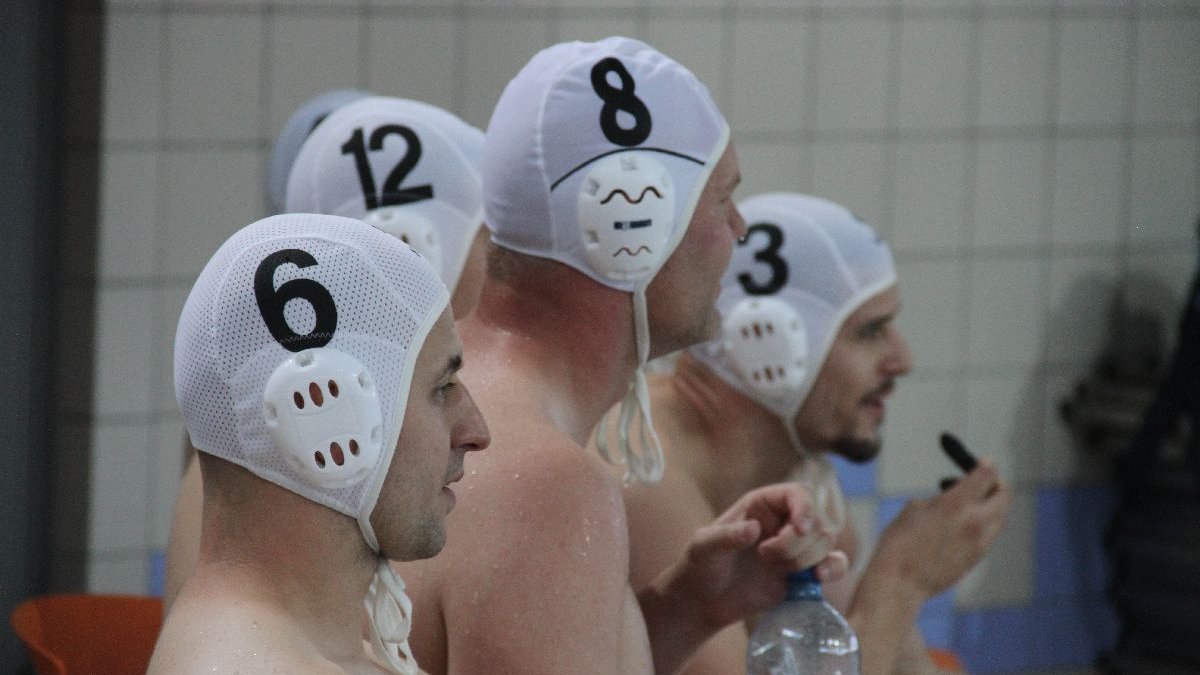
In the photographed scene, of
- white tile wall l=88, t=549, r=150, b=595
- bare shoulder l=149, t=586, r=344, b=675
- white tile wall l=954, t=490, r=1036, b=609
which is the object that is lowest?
white tile wall l=954, t=490, r=1036, b=609

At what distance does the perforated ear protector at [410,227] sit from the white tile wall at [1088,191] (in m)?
3.21

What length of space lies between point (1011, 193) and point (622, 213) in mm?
3476

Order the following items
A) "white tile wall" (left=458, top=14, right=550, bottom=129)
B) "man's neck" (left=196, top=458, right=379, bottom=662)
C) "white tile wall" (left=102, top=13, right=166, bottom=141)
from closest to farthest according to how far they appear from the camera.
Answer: "man's neck" (left=196, top=458, right=379, bottom=662) < "white tile wall" (left=102, top=13, right=166, bottom=141) < "white tile wall" (left=458, top=14, right=550, bottom=129)

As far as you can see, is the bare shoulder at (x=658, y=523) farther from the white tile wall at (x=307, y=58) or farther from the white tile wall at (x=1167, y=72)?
the white tile wall at (x=1167, y=72)

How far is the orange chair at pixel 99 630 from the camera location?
2984 mm

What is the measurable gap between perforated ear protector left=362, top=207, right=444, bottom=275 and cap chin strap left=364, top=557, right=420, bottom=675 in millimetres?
1215

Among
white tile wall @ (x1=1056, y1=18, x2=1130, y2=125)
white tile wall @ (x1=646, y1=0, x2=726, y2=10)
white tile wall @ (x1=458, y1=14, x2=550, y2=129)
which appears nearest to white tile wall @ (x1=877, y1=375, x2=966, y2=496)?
white tile wall @ (x1=1056, y1=18, x2=1130, y2=125)

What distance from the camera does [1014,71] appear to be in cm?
541

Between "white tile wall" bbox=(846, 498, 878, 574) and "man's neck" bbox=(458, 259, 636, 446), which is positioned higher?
"man's neck" bbox=(458, 259, 636, 446)

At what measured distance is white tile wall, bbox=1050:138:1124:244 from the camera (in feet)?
18.1

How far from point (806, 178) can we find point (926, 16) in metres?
0.68

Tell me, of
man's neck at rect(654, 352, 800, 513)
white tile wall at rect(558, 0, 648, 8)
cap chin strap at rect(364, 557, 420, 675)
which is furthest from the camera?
white tile wall at rect(558, 0, 648, 8)

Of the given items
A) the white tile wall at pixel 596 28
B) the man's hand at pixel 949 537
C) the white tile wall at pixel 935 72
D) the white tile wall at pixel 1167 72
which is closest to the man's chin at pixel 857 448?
the man's hand at pixel 949 537

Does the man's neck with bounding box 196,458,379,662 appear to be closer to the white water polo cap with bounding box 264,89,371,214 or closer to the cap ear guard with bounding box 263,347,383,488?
the cap ear guard with bounding box 263,347,383,488
